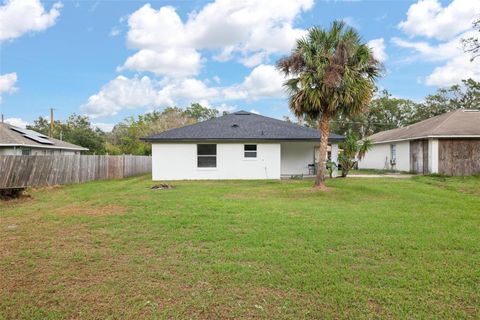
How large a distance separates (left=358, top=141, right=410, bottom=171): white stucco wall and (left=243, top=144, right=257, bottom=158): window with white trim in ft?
39.3

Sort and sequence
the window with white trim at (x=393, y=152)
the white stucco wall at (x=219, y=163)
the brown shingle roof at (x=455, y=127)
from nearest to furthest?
the white stucco wall at (x=219, y=163) → the brown shingle roof at (x=455, y=127) → the window with white trim at (x=393, y=152)

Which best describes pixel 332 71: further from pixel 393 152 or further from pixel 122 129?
pixel 122 129

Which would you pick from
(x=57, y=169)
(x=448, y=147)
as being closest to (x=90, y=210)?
(x=57, y=169)

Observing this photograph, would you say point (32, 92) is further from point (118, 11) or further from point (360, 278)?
point (360, 278)

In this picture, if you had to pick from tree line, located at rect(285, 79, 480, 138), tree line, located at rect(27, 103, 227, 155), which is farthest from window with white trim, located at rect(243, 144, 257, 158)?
tree line, located at rect(285, 79, 480, 138)

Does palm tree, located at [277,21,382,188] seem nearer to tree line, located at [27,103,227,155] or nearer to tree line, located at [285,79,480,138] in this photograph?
tree line, located at [285,79,480,138]

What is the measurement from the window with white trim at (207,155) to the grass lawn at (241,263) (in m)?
9.48

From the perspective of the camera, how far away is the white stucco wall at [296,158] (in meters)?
20.8

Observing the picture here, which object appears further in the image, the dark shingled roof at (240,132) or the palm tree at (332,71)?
the dark shingled roof at (240,132)

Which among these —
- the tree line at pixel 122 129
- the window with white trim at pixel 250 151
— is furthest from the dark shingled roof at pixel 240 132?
the tree line at pixel 122 129

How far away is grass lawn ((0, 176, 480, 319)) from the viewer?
3.40m

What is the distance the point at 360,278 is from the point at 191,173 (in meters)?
14.5

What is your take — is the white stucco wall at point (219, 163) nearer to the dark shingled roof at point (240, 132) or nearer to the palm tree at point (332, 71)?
the dark shingled roof at point (240, 132)

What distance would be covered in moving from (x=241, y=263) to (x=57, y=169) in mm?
14724
